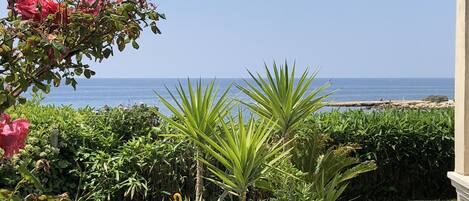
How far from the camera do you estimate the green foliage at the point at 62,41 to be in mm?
1552

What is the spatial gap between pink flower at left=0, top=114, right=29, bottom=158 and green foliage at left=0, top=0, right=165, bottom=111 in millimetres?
49

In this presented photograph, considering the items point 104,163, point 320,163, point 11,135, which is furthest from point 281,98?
point 11,135

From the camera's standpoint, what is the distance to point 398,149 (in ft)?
22.7

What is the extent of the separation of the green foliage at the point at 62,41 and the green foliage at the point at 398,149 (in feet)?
16.3

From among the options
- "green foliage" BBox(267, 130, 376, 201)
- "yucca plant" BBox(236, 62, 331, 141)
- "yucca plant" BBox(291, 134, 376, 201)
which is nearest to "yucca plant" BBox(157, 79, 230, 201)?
"yucca plant" BBox(236, 62, 331, 141)

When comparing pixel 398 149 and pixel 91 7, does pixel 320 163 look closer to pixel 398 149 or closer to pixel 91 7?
pixel 398 149

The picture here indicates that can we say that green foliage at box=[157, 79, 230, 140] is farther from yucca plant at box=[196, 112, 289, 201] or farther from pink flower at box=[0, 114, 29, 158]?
pink flower at box=[0, 114, 29, 158]

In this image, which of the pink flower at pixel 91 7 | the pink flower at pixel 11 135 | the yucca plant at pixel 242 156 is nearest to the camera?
the pink flower at pixel 11 135

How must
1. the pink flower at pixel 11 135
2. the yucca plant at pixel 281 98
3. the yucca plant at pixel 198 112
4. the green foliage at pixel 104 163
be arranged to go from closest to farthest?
1. the pink flower at pixel 11 135
2. the yucca plant at pixel 198 112
3. the yucca plant at pixel 281 98
4. the green foliage at pixel 104 163

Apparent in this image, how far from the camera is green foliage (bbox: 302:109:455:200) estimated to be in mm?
6754

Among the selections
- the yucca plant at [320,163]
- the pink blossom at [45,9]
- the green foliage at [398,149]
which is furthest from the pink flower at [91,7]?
the green foliage at [398,149]

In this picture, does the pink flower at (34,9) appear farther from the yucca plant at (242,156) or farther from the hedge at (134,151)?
the hedge at (134,151)

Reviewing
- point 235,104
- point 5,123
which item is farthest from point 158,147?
point 5,123

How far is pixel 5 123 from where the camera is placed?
1.60m
